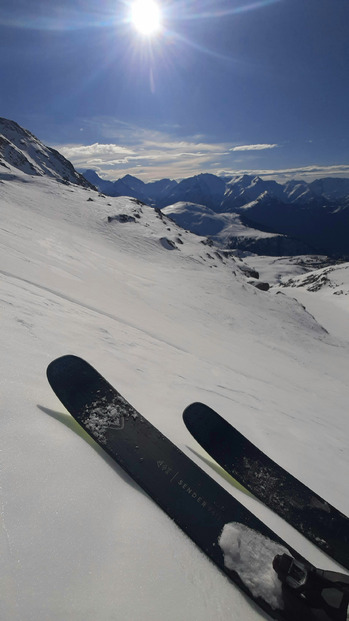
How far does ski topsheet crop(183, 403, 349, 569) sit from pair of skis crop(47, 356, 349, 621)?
12 mm

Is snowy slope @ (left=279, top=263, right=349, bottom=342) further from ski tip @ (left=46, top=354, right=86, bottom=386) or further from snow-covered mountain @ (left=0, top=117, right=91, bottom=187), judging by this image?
snow-covered mountain @ (left=0, top=117, right=91, bottom=187)

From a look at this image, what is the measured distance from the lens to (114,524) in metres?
2.50

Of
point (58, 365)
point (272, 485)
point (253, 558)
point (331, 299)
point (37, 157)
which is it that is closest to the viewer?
point (253, 558)

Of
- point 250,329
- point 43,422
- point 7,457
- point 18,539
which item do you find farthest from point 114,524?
point 250,329

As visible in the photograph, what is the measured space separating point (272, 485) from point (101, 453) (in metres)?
2.27

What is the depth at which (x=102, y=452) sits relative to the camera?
3.34 m

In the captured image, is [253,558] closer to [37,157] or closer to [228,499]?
[228,499]

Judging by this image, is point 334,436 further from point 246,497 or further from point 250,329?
point 250,329

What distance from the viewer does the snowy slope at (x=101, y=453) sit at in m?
2.06

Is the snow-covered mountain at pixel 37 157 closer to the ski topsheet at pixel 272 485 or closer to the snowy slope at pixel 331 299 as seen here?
the snowy slope at pixel 331 299

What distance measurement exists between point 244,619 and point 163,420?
2.50 metres

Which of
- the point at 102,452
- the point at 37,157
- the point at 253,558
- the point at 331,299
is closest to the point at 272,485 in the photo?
the point at 253,558

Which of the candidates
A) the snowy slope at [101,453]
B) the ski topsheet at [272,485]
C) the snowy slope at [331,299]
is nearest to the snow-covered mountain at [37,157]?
the snowy slope at [331,299]

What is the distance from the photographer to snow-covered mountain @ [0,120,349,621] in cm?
206
